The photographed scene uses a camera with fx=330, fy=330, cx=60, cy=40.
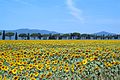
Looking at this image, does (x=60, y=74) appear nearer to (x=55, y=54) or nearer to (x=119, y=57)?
(x=55, y=54)

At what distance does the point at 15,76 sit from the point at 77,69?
165 cm

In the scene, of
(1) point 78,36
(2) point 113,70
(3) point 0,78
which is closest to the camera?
(3) point 0,78

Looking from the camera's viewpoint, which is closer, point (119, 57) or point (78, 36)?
point (119, 57)

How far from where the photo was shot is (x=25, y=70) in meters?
6.95

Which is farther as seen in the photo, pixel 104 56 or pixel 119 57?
pixel 119 57

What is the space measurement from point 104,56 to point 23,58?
2320 millimetres

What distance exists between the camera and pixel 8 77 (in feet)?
21.6

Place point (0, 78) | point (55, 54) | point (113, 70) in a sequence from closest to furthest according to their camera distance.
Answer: point (0, 78)
point (113, 70)
point (55, 54)

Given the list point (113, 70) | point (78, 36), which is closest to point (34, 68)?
point (113, 70)

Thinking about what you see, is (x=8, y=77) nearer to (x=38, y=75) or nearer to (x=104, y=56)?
(x=38, y=75)

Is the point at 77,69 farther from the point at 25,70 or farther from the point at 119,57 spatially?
the point at 119,57

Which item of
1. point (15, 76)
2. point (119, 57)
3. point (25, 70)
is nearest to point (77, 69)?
point (25, 70)

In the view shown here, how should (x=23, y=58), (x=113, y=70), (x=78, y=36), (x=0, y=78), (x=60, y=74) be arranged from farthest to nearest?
(x=78, y=36) → (x=23, y=58) → (x=113, y=70) → (x=60, y=74) → (x=0, y=78)

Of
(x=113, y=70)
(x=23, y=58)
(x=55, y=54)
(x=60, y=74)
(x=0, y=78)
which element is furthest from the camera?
(x=55, y=54)
